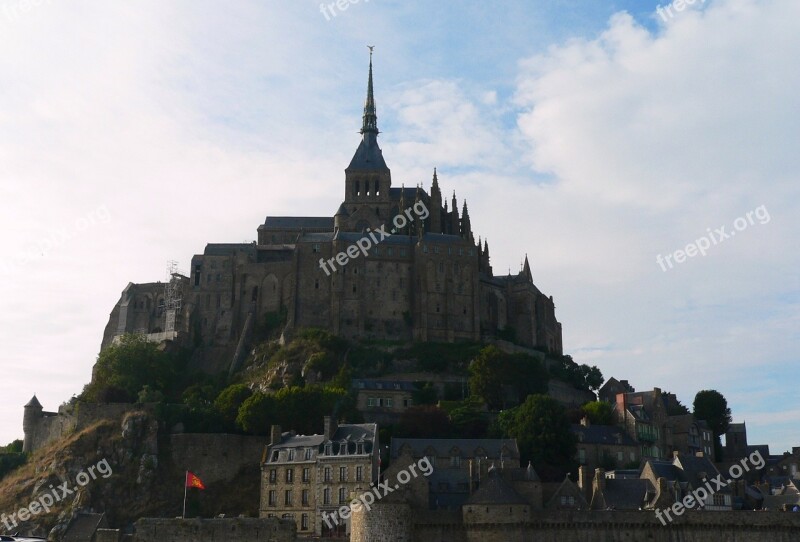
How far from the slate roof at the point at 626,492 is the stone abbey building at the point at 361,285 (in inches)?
1564

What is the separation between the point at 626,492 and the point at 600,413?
837 inches

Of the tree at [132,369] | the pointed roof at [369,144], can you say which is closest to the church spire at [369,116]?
the pointed roof at [369,144]

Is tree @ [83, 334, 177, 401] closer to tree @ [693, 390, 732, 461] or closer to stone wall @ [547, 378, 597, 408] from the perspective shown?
stone wall @ [547, 378, 597, 408]

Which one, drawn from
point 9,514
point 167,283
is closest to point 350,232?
point 167,283

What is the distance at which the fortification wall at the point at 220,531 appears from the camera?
219 ft

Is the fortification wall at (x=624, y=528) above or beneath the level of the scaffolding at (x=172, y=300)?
beneath

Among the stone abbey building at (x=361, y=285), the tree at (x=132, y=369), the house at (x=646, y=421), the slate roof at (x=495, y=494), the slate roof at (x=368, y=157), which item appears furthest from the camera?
the slate roof at (x=368, y=157)

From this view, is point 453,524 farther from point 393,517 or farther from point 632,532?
point 632,532

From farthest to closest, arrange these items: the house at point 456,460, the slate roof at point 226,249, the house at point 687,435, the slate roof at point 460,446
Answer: the slate roof at point 226,249
the house at point 687,435
the slate roof at point 460,446
the house at point 456,460

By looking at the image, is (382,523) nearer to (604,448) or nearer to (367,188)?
(604,448)

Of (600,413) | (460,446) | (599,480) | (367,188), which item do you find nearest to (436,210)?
(367,188)

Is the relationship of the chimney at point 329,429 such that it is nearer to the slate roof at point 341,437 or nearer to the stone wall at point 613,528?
the slate roof at point 341,437

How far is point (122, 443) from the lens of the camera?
85750 mm

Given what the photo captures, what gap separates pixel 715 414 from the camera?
102 meters
